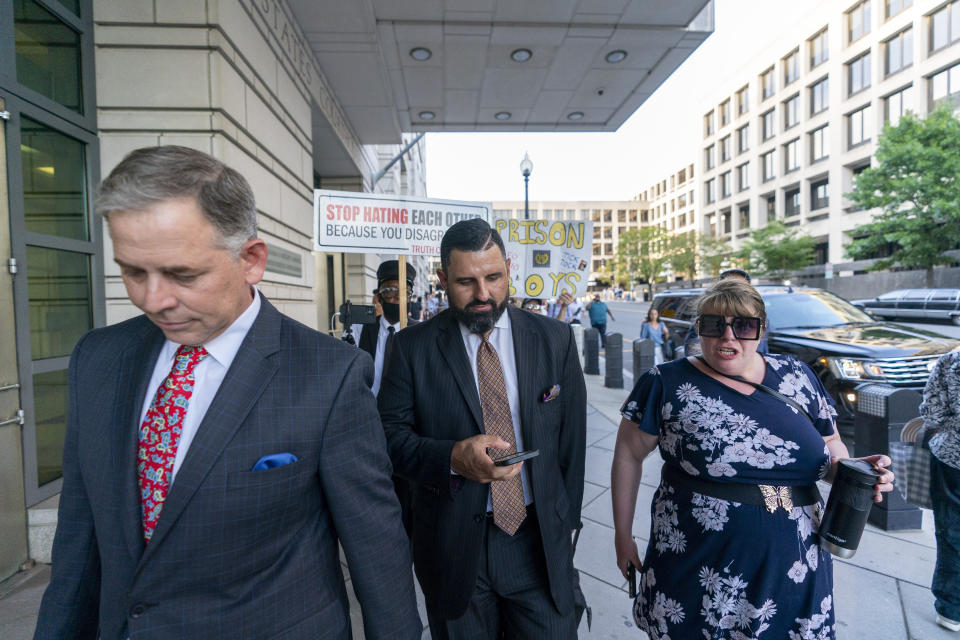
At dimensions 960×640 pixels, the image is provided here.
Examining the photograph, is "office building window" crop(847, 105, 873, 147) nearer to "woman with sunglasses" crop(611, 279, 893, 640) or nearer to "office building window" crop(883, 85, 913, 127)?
"office building window" crop(883, 85, 913, 127)

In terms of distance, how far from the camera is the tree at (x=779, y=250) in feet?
126

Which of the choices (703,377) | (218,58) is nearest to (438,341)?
(703,377)

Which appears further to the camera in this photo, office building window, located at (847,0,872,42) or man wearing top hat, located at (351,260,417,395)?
office building window, located at (847,0,872,42)

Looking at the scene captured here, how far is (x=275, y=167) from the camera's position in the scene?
5117mm

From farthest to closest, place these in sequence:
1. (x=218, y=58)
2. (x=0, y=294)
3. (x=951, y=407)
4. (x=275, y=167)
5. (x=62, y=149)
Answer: (x=275, y=167) < (x=218, y=58) < (x=62, y=149) < (x=0, y=294) < (x=951, y=407)

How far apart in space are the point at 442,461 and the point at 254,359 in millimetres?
872

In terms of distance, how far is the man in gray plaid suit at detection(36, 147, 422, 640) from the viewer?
113 centimetres

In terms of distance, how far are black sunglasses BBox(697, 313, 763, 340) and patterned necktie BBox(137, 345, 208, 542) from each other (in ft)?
6.37

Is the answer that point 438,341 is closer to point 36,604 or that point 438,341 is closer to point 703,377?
point 703,377

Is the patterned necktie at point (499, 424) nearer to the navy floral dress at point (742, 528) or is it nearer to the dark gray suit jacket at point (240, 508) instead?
the dark gray suit jacket at point (240, 508)

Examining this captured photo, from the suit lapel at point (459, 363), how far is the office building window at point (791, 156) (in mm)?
51237

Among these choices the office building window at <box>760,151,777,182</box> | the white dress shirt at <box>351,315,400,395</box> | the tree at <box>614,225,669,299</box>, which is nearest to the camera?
the white dress shirt at <box>351,315,400,395</box>

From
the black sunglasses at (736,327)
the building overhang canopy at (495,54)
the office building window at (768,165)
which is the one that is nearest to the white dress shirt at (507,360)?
the black sunglasses at (736,327)

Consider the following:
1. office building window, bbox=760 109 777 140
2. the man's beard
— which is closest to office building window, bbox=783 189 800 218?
office building window, bbox=760 109 777 140
